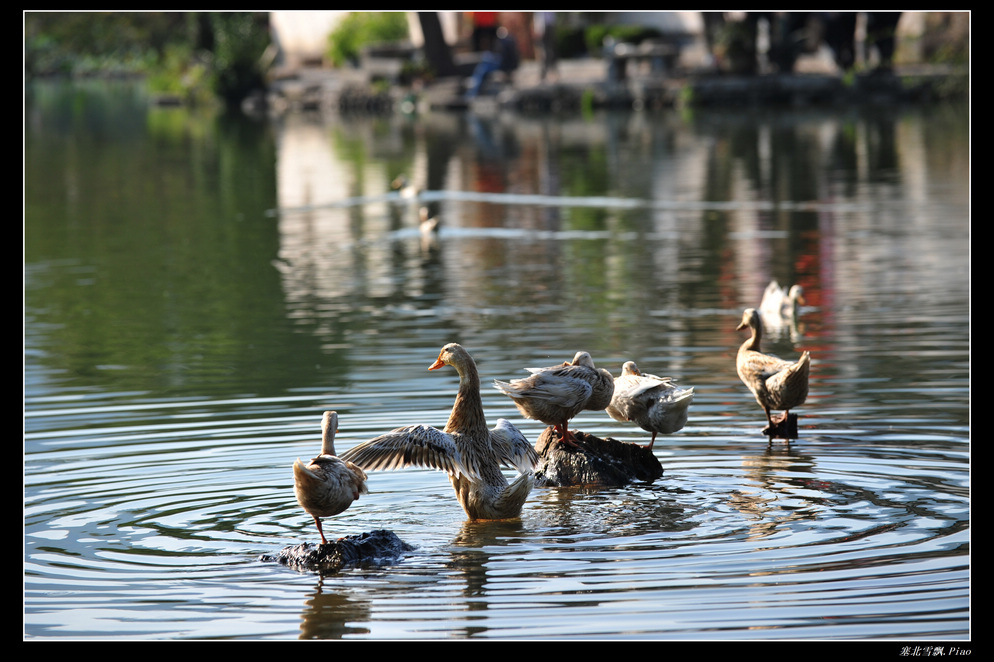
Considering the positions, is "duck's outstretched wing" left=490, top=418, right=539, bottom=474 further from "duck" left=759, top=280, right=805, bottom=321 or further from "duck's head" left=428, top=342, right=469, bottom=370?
"duck" left=759, top=280, right=805, bottom=321

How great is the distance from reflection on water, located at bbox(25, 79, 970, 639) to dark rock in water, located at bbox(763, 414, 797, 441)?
134 millimetres

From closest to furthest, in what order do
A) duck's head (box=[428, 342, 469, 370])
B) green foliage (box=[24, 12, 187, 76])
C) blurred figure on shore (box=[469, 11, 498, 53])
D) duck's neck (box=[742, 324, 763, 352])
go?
duck's head (box=[428, 342, 469, 370]), duck's neck (box=[742, 324, 763, 352]), blurred figure on shore (box=[469, 11, 498, 53]), green foliage (box=[24, 12, 187, 76])

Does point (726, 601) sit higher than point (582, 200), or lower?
lower

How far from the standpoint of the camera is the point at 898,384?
11.9 m

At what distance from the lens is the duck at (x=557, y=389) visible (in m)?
9.41

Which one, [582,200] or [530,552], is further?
[582,200]

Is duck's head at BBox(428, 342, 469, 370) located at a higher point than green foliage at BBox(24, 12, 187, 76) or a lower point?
lower

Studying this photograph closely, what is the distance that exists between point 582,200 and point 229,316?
1252 centimetres

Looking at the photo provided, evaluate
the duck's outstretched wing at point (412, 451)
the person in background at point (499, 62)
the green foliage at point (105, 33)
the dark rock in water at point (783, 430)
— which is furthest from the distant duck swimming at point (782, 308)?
the green foliage at point (105, 33)

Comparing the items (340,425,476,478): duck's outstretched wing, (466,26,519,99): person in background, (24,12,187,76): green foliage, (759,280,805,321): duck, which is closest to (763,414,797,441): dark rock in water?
(340,425,476,478): duck's outstretched wing

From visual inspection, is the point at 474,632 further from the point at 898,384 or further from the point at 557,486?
the point at 898,384

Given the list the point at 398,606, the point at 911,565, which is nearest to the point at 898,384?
the point at 911,565

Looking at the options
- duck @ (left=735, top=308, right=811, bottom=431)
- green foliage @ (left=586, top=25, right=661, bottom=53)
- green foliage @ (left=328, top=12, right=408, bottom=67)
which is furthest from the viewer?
green foliage @ (left=328, top=12, right=408, bottom=67)

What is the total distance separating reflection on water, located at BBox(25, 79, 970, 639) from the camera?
725 centimetres
